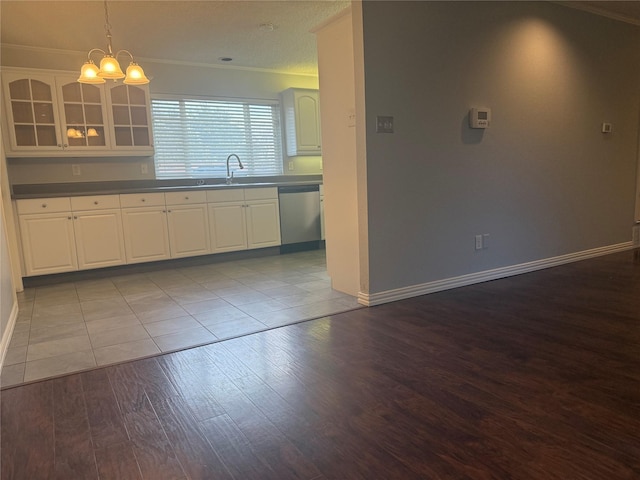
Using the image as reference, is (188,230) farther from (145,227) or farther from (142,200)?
(142,200)

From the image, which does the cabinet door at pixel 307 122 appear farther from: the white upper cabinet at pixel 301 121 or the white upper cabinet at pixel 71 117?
the white upper cabinet at pixel 71 117

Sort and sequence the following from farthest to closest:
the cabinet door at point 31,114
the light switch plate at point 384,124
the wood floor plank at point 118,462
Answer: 1. the cabinet door at point 31,114
2. the light switch plate at point 384,124
3. the wood floor plank at point 118,462

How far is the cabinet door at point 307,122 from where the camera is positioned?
5.69 meters

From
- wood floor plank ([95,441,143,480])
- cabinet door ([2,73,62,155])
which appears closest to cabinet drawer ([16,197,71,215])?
cabinet door ([2,73,62,155])

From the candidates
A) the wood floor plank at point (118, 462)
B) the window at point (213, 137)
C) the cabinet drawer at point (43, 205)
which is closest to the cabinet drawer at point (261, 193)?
the window at point (213, 137)

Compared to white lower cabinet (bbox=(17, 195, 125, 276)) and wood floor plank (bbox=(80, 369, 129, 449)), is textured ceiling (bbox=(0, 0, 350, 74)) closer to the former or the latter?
white lower cabinet (bbox=(17, 195, 125, 276))

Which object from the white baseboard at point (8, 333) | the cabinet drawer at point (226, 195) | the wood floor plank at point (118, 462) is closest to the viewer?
the wood floor plank at point (118, 462)

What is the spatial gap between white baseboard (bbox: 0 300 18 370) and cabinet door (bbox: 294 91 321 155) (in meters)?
3.66

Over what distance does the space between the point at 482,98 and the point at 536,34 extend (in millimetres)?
878

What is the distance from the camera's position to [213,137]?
5566mm

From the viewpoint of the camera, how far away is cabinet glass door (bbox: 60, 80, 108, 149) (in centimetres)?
441

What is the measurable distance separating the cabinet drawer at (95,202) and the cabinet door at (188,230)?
1.74 ft

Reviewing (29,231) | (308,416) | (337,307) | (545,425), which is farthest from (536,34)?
(29,231)

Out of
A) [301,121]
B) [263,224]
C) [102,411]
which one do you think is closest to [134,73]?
Answer: [263,224]
